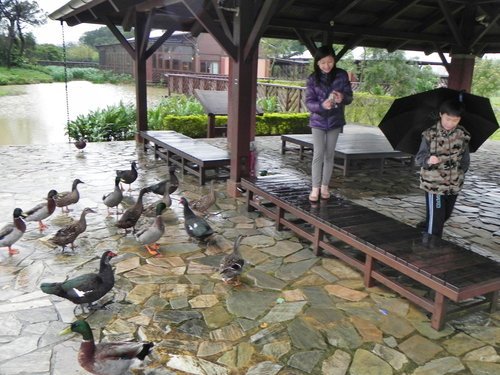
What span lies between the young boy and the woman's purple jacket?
0.89 meters

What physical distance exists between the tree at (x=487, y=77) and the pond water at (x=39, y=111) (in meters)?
14.8

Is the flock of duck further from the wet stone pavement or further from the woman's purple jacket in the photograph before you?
the woman's purple jacket

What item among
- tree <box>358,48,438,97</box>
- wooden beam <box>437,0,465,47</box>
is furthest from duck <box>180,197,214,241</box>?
tree <box>358,48,438,97</box>

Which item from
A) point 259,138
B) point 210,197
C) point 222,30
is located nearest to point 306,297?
point 210,197

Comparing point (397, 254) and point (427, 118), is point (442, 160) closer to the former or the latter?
point (427, 118)

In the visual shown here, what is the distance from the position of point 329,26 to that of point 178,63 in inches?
1044

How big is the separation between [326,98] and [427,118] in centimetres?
100

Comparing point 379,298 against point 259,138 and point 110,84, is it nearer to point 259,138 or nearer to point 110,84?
point 259,138

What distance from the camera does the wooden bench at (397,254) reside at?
3184mm

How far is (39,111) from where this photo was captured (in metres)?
18.2

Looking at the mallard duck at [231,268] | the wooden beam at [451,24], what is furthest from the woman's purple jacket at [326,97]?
the wooden beam at [451,24]

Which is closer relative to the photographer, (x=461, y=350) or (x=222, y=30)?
(x=461, y=350)

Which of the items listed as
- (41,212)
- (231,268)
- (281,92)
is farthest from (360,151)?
Result: (281,92)

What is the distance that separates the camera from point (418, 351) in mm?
3004
